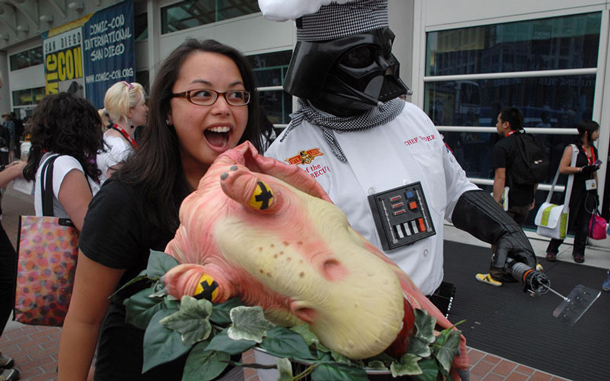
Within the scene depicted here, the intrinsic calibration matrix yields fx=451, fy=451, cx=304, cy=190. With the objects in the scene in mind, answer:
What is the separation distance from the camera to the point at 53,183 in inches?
106

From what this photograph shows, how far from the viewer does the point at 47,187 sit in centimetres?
271

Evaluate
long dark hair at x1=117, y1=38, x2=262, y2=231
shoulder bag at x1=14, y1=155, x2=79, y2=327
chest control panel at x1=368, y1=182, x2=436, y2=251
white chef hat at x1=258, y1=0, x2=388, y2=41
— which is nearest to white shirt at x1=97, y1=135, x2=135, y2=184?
shoulder bag at x1=14, y1=155, x2=79, y2=327

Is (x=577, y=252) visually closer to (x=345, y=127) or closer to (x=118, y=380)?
(x=345, y=127)

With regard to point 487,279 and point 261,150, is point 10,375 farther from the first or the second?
point 487,279

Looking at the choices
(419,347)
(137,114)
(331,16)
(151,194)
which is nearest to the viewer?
(419,347)

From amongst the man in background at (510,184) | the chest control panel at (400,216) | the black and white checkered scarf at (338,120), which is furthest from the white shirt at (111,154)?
the man in background at (510,184)

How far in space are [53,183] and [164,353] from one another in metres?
2.28

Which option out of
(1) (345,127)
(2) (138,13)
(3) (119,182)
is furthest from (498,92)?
(2) (138,13)

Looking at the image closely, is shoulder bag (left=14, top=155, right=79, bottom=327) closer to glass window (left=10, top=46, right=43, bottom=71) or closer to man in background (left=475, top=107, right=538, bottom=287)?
man in background (left=475, top=107, right=538, bottom=287)

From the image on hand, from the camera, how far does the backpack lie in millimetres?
5160

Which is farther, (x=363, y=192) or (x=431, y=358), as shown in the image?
(x=363, y=192)

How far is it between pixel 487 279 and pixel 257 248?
16.4ft

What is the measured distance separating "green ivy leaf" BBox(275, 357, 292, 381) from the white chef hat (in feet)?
3.57

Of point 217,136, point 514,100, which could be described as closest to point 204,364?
point 217,136
